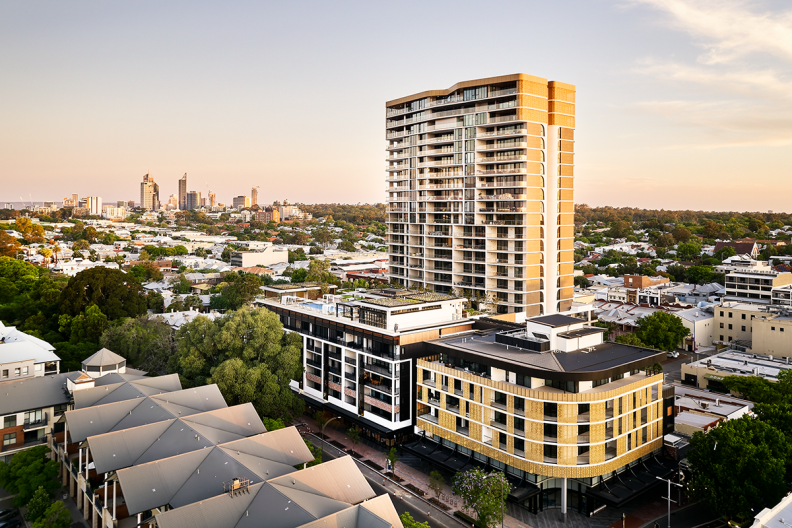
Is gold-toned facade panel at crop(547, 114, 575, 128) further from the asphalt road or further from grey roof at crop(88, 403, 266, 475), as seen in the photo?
grey roof at crop(88, 403, 266, 475)

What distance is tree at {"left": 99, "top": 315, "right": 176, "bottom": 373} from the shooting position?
56.4 metres

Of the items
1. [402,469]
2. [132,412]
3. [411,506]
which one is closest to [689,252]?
[402,469]

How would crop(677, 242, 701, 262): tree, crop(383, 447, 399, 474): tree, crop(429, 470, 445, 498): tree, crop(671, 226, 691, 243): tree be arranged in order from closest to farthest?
crop(429, 470, 445, 498): tree
crop(383, 447, 399, 474): tree
crop(677, 242, 701, 262): tree
crop(671, 226, 691, 243): tree

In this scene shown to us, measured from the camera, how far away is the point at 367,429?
46.3m

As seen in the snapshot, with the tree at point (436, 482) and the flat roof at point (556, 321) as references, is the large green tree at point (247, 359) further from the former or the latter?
the flat roof at point (556, 321)

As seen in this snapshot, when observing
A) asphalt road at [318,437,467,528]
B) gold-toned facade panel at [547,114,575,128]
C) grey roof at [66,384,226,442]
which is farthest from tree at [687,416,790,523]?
gold-toned facade panel at [547,114,575,128]

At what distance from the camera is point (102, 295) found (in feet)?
227

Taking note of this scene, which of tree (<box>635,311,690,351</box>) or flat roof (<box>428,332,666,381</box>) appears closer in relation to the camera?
flat roof (<box>428,332,666,381</box>)

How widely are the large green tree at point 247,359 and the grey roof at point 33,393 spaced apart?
30.7 ft

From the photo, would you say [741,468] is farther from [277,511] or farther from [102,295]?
[102,295]

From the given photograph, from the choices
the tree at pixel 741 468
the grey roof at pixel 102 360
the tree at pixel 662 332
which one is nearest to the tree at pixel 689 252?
the tree at pixel 662 332

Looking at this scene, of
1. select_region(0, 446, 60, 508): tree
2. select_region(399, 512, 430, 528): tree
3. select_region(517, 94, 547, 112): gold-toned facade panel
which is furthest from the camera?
select_region(517, 94, 547, 112): gold-toned facade panel

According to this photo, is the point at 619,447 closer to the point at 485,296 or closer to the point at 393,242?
the point at 485,296

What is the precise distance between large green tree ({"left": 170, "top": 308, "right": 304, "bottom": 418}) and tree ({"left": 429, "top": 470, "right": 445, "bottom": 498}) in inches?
573
